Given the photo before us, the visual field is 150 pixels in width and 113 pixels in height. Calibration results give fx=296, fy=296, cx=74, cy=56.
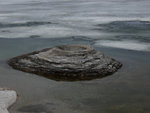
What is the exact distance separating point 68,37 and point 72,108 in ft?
20.8

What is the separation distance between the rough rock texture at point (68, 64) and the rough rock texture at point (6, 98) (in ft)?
4.58

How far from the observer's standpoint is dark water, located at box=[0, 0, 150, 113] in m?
6.05

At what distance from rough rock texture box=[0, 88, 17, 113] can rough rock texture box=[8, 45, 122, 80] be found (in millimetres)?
1397

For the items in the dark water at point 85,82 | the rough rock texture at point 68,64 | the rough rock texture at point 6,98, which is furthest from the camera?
the rough rock texture at point 68,64

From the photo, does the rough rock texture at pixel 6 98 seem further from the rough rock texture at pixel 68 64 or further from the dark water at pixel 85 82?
the rough rock texture at pixel 68 64

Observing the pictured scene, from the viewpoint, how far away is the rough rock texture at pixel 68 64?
25.3 ft

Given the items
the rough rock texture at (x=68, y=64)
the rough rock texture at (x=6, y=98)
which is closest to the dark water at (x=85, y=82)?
the rough rock texture at (x=6, y=98)

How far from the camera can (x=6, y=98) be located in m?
6.16

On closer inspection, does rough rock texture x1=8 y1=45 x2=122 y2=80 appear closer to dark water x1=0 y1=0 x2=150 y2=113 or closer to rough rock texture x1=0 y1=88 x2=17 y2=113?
dark water x1=0 y1=0 x2=150 y2=113

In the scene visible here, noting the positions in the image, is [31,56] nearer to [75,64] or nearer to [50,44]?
[75,64]

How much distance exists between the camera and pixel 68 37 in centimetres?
1190

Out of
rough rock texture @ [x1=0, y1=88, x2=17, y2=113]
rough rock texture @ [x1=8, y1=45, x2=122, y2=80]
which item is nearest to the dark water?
rough rock texture @ [x1=0, y1=88, x2=17, y2=113]

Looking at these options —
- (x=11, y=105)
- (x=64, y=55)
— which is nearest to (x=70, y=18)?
(x=64, y=55)

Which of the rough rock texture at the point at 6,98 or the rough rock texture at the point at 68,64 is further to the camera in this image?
the rough rock texture at the point at 68,64
